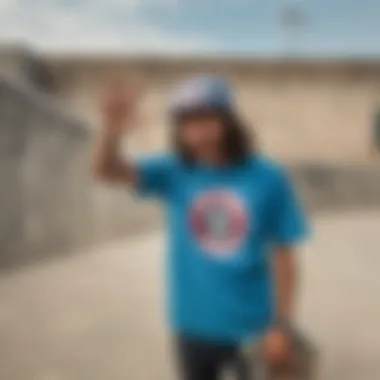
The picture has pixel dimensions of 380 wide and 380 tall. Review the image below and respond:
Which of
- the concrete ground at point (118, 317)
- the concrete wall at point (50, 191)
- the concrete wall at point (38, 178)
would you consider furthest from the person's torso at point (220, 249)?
the concrete wall at point (38, 178)

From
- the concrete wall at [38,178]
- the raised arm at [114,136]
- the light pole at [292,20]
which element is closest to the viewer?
the raised arm at [114,136]

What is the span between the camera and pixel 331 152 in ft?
5.61

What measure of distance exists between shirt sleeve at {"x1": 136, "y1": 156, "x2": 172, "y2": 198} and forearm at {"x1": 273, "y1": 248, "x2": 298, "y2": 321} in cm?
11

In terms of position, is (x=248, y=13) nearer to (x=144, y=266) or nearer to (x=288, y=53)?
(x=288, y=53)

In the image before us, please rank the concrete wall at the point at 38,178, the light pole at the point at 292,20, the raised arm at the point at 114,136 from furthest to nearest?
1. the concrete wall at the point at 38,178
2. the light pole at the point at 292,20
3. the raised arm at the point at 114,136

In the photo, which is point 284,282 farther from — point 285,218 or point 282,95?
point 282,95

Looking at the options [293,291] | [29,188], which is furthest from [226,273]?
[29,188]

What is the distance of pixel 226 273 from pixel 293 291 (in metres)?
0.06

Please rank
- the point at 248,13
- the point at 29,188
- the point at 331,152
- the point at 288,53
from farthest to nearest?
the point at 331,152 → the point at 29,188 → the point at 288,53 → the point at 248,13

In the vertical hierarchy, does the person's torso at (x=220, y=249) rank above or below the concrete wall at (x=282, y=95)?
below

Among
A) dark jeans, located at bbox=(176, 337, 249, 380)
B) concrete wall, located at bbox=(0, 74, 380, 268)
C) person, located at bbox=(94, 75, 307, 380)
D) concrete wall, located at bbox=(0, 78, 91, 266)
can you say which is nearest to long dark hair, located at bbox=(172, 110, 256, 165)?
person, located at bbox=(94, 75, 307, 380)

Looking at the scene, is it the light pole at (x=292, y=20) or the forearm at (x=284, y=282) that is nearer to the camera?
the forearm at (x=284, y=282)

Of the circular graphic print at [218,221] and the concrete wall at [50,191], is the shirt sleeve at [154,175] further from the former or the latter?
the concrete wall at [50,191]

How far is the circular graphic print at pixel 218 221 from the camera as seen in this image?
60 cm
